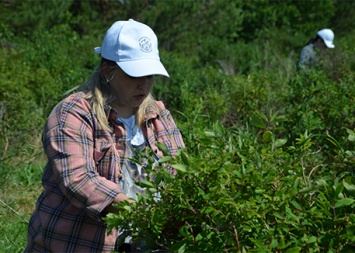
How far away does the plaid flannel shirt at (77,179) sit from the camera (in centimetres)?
305

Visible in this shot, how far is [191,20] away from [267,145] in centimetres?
2295

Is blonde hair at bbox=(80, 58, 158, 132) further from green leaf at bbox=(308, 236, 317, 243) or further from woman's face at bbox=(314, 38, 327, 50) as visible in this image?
woman's face at bbox=(314, 38, 327, 50)

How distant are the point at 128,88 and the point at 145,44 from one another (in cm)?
20

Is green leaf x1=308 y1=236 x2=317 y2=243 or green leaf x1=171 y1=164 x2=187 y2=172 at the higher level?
green leaf x1=171 y1=164 x2=187 y2=172

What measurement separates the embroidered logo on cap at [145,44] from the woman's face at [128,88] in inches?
4.6

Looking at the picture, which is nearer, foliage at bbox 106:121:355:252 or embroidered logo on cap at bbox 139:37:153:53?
foliage at bbox 106:121:355:252

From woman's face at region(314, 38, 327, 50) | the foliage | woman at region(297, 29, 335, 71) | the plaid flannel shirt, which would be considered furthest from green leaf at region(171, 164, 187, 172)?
woman's face at region(314, 38, 327, 50)

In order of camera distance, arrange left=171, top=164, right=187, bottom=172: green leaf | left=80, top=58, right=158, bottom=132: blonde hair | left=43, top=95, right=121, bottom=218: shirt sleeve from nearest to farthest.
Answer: left=171, top=164, right=187, bottom=172: green leaf, left=43, top=95, right=121, bottom=218: shirt sleeve, left=80, top=58, right=158, bottom=132: blonde hair

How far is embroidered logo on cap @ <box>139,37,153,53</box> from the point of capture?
3308 millimetres

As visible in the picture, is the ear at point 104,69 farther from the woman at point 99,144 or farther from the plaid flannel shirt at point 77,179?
the plaid flannel shirt at point 77,179

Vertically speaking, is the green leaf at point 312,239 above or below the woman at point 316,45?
above

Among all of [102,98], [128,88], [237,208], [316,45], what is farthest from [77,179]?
[316,45]

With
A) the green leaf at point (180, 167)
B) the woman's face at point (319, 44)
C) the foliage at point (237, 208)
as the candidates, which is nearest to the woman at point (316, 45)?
the woman's face at point (319, 44)

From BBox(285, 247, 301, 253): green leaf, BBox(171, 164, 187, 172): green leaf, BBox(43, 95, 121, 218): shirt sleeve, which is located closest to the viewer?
BBox(285, 247, 301, 253): green leaf
